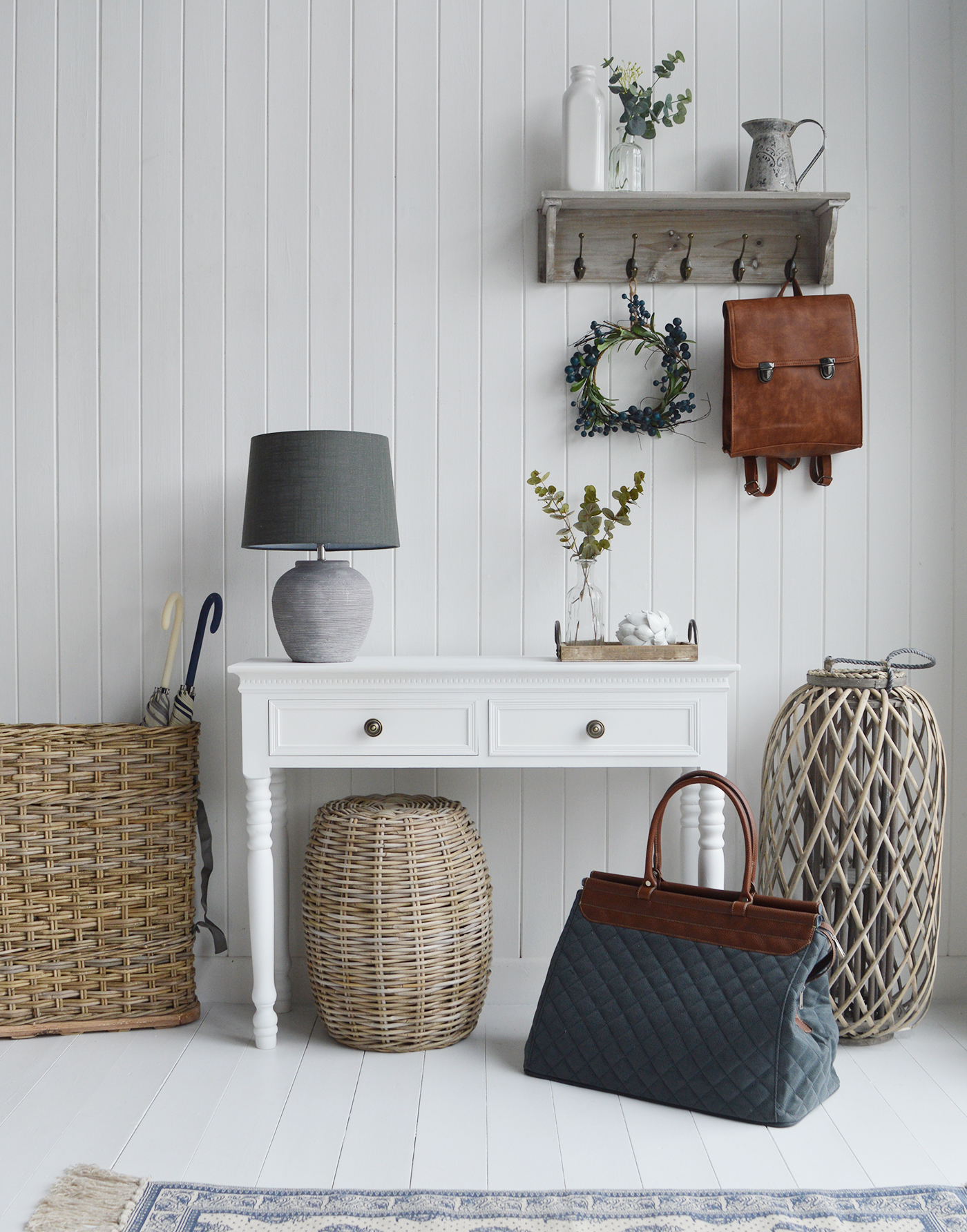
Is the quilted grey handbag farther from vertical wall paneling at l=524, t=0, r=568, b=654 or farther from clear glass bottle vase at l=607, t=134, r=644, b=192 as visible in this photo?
clear glass bottle vase at l=607, t=134, r=644, b=192

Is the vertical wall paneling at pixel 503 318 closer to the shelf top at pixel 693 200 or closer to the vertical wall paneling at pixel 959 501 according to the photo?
the shelf top at pixel 693 200

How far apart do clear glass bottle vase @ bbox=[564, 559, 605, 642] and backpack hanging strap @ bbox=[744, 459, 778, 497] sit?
1.45 feet

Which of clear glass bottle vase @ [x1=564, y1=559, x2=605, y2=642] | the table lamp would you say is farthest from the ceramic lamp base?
clear glass bottle vase @ [x1=564, y1=559, x2=605, y2=642]

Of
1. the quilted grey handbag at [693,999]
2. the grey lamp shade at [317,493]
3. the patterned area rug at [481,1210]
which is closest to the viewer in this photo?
the patterned area rug at [481,1210]

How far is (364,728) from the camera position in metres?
2.13

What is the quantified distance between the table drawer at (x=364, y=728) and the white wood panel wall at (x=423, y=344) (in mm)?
362

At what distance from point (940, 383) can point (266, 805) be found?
1.86 metres

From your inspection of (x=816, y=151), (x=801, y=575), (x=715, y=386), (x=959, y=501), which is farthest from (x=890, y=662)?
(x=816, y=151)

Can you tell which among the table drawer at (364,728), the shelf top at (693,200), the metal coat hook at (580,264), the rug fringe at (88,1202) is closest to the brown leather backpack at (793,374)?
the shelf top at (693,200)

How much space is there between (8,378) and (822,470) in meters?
Answer: 1.97

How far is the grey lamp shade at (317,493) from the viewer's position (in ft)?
6.86

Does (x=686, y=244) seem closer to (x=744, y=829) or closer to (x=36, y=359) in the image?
(x=744, y=829)

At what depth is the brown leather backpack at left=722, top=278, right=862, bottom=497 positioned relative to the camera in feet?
7.70

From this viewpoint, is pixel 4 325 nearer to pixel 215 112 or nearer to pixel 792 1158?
pixel 215 112
